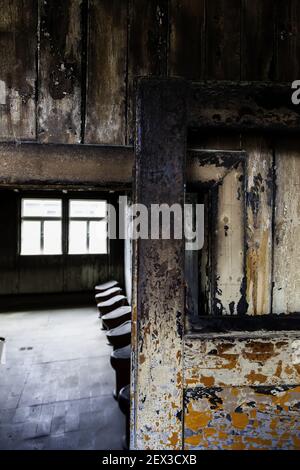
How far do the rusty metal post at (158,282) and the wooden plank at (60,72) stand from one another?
327mm

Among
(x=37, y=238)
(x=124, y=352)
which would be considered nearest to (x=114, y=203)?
(x=37, y=238)

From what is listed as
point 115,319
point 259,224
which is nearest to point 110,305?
point 115,319

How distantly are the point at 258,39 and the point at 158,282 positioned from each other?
111 cm

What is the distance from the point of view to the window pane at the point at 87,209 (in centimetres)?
799

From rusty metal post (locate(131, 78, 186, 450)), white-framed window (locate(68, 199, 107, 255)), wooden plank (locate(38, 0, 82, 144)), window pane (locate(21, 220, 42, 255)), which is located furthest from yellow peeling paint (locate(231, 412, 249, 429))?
window pane (locate(21, 220, 42, 255))

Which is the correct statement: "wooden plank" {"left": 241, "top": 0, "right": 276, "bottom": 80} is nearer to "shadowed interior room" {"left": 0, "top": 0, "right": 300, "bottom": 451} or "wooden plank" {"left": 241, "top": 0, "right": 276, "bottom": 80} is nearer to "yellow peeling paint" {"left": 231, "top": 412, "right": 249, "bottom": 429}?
"shadowed interior room" {"left": 0, "top": 0, "right": 300, "bottom": 451}

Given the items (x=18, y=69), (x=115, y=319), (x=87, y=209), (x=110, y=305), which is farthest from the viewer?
(x=87, y=209)

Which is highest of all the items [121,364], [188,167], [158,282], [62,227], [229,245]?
[188,167]

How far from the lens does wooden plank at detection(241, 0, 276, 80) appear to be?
124cm

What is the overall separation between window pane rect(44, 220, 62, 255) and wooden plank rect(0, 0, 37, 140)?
→ 6890 millimetres

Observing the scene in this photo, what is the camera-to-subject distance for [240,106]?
3.65 feet

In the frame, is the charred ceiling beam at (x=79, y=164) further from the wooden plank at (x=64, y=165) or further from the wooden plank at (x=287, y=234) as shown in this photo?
the wooden plank at (x=287, y=234)

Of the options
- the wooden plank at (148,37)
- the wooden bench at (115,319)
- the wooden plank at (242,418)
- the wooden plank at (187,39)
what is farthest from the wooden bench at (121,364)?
the wooden plank at (187,39)

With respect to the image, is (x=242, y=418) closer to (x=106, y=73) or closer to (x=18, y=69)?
(x=106, y=73)
